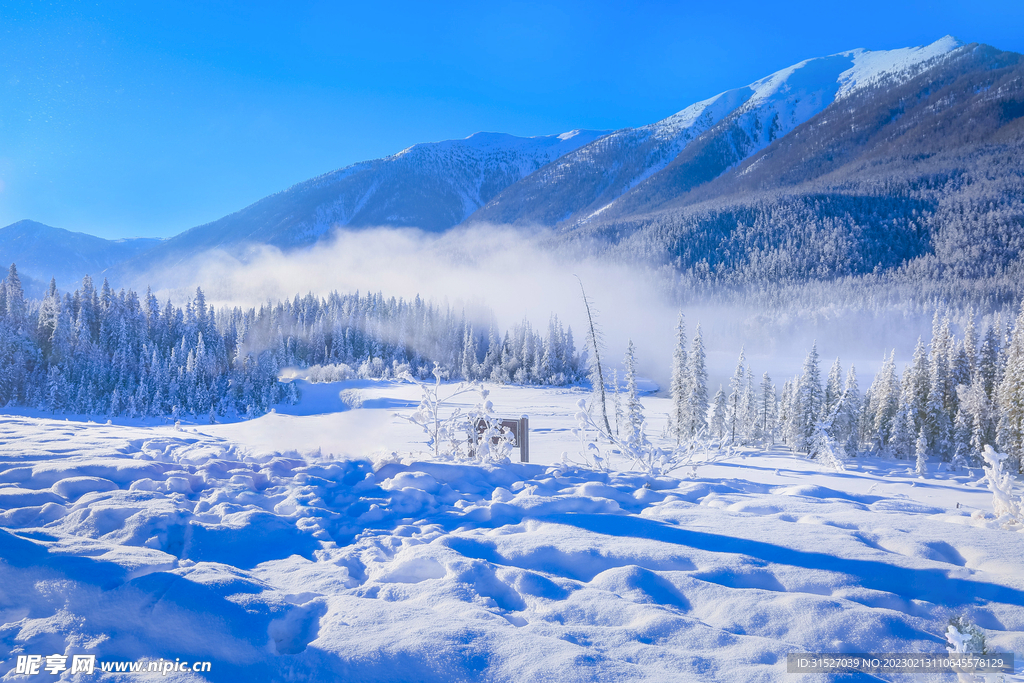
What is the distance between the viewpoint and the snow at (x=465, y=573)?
3033mm

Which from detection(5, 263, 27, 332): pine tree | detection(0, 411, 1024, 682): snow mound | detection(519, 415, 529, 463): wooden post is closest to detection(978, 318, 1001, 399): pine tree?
detection(519, 415, 529, 463): wooden post

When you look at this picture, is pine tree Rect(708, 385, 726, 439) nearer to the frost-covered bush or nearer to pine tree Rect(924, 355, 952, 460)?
pine tree Rect(924, 355, 952, 460)

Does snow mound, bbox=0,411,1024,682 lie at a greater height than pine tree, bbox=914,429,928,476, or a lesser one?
greater

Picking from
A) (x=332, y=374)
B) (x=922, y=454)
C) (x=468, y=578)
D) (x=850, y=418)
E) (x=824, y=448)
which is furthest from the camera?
(x=332, y=374)

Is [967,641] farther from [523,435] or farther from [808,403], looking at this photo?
[808,403]

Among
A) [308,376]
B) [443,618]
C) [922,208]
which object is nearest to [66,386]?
[308,376]

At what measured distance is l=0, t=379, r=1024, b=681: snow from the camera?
119 inches

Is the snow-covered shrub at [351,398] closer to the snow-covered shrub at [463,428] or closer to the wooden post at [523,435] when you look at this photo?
the wooden post at [523,435]

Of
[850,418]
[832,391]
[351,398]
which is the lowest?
[351,398]

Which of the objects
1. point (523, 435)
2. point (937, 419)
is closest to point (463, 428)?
point (523, 435)

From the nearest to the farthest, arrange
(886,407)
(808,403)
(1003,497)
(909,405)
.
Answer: (1003,497) < (909,405) < (886,407) < (808,403)

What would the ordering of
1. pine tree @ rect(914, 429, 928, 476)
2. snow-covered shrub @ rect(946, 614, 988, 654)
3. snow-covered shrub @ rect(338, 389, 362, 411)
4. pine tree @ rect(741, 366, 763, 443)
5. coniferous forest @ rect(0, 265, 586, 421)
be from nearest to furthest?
snow-covered shrub @ rect(946, 614, 988, 654) < pine tree @ rect(914, 429, 928, 476) < pine tree @ rect(741, 366, 763, 443) < coniferous forest @ rect(0, 265, 586, 421) < snow-covered shrub @ rect(338, 389, 362, 411)

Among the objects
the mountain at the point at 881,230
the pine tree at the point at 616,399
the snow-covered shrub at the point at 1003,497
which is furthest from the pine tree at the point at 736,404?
the mountain at the point at 881,230

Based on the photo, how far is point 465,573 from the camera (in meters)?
4.22
